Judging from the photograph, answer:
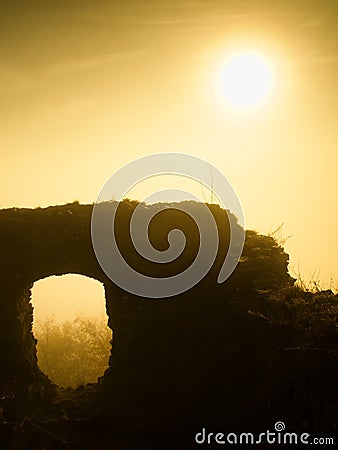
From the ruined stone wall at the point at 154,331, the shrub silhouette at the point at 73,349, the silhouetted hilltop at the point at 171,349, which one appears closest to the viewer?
the silhouetted hilltop at the point at 171,349

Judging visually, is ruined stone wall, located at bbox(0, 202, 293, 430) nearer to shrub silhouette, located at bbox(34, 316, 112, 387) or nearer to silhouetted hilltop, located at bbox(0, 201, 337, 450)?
silhouetted hilltop, located at bbox(0, 201, 337, 450)

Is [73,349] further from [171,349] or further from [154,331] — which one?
[171,349]

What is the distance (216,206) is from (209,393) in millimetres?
6472

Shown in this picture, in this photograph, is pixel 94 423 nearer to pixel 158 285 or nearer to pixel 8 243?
pixel 158 285

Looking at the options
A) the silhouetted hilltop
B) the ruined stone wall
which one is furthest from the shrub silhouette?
the silhouetted hilltop

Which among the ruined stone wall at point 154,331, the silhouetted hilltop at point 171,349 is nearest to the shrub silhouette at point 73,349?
the ruined stone wall at point 154,331

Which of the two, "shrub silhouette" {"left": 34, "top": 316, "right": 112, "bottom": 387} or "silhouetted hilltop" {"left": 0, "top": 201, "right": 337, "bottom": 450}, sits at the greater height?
"shrub silhouette" {"left": 34, "top": 316, "right": 112, "bottom": 387}

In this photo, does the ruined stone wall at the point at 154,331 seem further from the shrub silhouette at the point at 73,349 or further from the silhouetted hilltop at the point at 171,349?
the shrub silhouette at the point at 73,349

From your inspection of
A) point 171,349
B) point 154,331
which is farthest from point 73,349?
point 171,349

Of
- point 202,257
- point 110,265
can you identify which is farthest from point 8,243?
point 202,257

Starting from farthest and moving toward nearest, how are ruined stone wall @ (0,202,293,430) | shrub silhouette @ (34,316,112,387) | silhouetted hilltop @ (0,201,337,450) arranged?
shrub silhouette @ (34,316,112,387) → ruined stone wall @ (0,202,293,430) → silhouetted hilltop @ (0,201,337,450)

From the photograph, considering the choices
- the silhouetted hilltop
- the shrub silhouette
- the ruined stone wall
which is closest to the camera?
the silhouetted hilltop

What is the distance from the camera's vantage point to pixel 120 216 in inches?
574

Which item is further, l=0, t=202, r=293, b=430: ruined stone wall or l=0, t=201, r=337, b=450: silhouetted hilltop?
l=0, t=202, r=293, b=430: ruined stone wall
